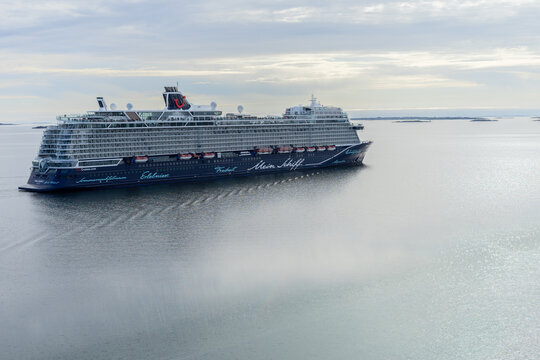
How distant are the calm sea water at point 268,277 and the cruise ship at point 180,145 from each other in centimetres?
501

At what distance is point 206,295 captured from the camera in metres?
23.3

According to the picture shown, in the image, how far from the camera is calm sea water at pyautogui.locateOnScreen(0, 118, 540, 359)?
63.1 feet

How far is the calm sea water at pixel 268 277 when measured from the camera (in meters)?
19.2

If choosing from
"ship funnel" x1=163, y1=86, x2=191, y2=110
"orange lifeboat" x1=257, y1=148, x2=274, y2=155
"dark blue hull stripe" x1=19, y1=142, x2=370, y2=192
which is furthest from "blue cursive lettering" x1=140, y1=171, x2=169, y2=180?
"orange lifeboat" x1=257, y1=148, x2=274, y2=155

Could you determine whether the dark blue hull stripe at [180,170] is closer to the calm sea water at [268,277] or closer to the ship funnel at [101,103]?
the calm sea water at [268,277]

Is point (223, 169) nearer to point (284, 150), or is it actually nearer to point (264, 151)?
point (264, 151)

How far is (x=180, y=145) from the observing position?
58.9 meters

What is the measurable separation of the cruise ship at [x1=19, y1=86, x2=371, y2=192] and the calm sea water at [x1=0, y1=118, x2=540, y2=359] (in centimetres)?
501

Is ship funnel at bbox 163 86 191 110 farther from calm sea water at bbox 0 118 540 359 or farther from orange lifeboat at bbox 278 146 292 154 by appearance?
calm sea water at bbox 0 118 540 359

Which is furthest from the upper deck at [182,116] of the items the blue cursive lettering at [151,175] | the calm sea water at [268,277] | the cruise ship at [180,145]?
the calm sea water at [268,277]

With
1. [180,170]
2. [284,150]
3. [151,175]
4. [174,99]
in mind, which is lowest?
[151,175]

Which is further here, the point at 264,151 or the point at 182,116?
the point at 264,151

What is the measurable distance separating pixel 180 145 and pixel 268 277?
36.1 meters

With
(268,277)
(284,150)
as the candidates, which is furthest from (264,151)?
(268,277)
